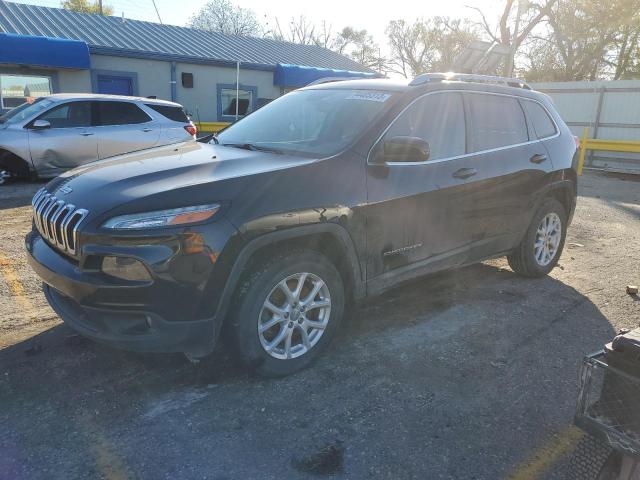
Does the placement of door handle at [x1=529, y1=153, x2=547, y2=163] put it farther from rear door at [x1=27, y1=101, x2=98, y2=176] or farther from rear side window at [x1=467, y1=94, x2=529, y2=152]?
rear door at [x1=27, y1=101, x2=98, y2=176]

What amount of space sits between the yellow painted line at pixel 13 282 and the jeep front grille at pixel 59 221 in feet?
4.07

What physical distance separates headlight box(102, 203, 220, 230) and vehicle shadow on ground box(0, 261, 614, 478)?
3.42 ft

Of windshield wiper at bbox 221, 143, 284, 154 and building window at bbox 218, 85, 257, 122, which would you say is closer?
windshield wiper at bbox 221, 143, 284, 154

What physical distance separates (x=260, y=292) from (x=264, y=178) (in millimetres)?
661

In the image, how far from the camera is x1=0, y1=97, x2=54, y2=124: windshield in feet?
31.4

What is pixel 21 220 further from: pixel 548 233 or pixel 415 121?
pixel 548 233

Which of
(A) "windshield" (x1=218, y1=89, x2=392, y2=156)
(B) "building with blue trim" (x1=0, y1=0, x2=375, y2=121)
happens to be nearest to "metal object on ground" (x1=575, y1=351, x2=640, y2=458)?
(A) "windshield" (x1=218, y1=89, x2=392, y2=156)

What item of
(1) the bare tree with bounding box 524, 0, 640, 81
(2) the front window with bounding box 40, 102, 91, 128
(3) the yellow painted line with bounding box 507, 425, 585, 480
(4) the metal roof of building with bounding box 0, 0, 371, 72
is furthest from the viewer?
(1) the bare tree with bounding box 524, 0, 640, 81

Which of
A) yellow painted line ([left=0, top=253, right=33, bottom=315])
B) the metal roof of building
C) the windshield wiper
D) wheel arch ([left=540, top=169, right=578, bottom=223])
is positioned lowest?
yellow painted line ([left=0, top=253, right=33, bottom=315])

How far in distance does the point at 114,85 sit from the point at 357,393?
1578 cm

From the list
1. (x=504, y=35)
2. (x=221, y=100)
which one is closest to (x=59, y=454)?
(x=221, y=100)

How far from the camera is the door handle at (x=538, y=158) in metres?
4.81

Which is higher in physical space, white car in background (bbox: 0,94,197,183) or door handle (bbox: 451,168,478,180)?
door handle (bbox: 451,168,478,180)

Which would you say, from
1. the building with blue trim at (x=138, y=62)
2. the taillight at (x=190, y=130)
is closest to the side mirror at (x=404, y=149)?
the taillight at (x=190, y=130)
